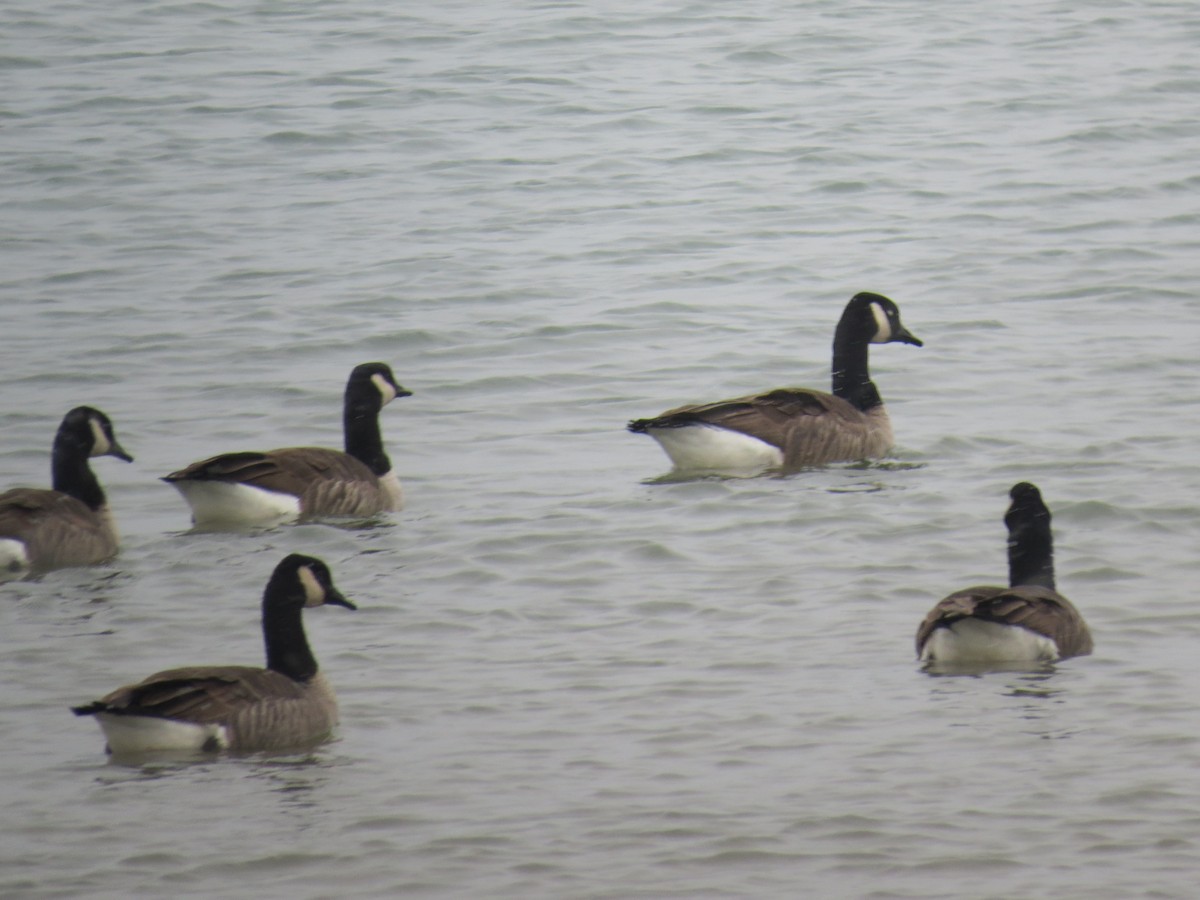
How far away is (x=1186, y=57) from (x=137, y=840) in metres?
25.8

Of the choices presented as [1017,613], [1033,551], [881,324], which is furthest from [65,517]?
[881,324]

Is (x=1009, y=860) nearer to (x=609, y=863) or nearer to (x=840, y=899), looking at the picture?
(x=840, y=899)

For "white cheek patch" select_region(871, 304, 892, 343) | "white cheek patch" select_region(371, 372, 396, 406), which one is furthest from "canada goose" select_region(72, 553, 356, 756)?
"white cheek patch" select_region(871, 304, 892, 343)

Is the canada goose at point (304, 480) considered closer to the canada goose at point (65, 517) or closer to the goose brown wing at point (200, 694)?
the canada goose at point (65, 517)

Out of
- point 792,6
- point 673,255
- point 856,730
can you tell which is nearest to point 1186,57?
point 792,6

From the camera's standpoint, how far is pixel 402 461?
13.7 m

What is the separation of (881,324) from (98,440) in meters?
5.51

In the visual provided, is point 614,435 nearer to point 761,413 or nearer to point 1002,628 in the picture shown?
point 761,413

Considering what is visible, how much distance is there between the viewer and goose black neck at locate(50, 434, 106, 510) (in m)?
11.6

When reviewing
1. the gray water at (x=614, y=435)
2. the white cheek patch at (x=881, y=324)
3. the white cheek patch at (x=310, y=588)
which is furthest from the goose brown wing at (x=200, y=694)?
the white cheek patch at (x=881, y=324)

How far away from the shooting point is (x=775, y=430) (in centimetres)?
1328

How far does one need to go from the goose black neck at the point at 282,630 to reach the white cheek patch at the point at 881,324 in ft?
22.4

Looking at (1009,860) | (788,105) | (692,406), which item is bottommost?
(1009,860)

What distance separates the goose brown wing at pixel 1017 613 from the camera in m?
8.69
